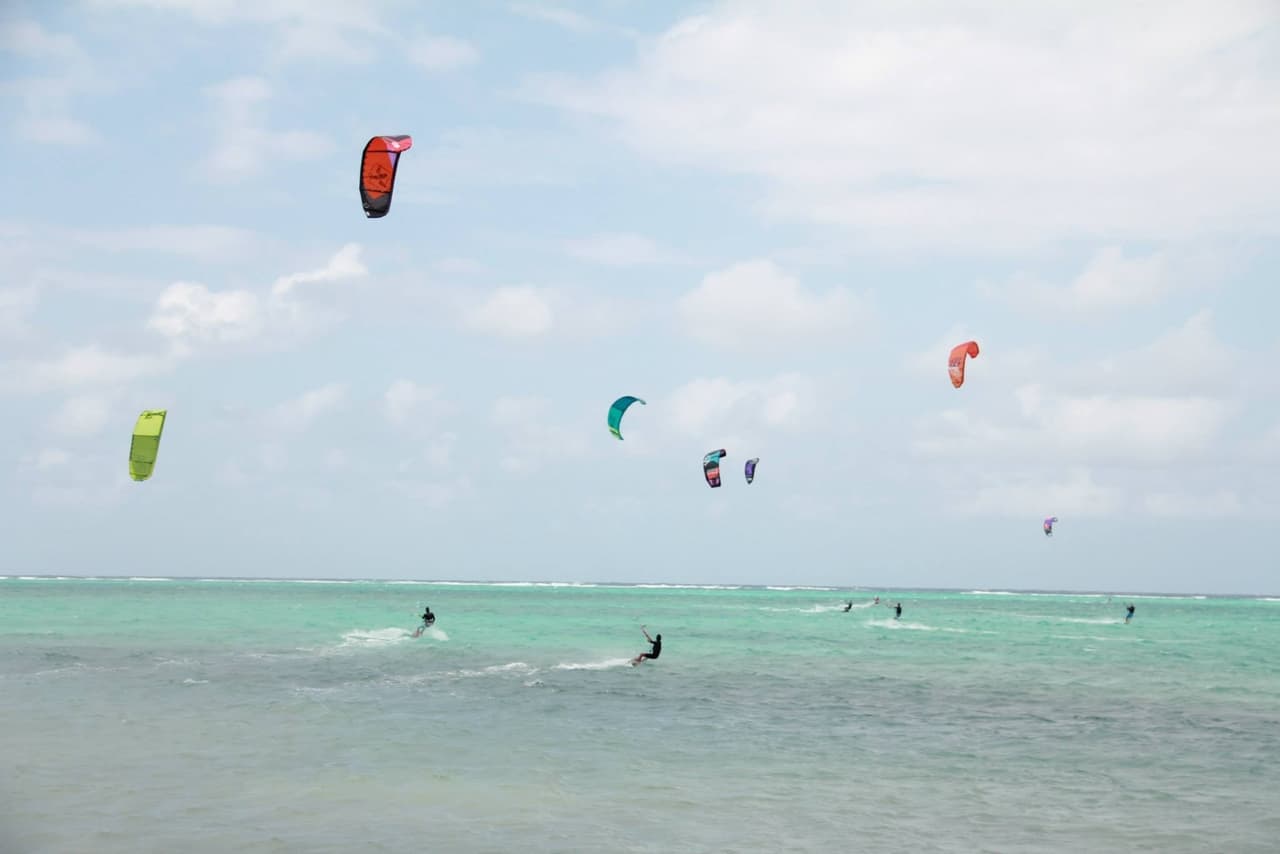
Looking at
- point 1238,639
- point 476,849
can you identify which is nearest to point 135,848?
point 476,849

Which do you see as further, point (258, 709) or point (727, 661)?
point (727, 661)

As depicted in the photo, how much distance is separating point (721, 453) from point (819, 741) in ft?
83.1

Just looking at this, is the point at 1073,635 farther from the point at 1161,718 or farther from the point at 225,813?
the point at 225,813

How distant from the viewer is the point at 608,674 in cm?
2862

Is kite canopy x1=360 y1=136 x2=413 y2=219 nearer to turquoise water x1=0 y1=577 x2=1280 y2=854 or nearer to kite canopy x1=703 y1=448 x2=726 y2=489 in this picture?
turquoise water x1=0 y1=577 x2=1280 y2=854

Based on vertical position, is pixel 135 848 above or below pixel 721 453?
below

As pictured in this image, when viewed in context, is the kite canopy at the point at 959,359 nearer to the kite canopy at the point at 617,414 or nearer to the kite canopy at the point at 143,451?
the kite canopy at the point at 617,414

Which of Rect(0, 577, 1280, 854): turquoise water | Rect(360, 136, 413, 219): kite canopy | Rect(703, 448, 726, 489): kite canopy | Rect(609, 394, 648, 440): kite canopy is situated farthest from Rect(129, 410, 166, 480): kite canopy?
Rect(703, 448, 726, 489): kite canopy

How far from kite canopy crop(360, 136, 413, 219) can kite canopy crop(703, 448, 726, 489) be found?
2368 cm

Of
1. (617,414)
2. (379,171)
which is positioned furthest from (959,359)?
(379,171)

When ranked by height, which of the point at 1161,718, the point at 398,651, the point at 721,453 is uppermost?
the point at 721,453

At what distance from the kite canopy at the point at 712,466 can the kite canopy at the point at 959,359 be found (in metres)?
11.4

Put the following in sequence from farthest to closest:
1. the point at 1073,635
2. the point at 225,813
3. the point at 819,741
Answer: the point at 1073,635, the point at 819,741, the point at 225,813

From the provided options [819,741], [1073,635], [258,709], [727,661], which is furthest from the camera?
[1073,635]
